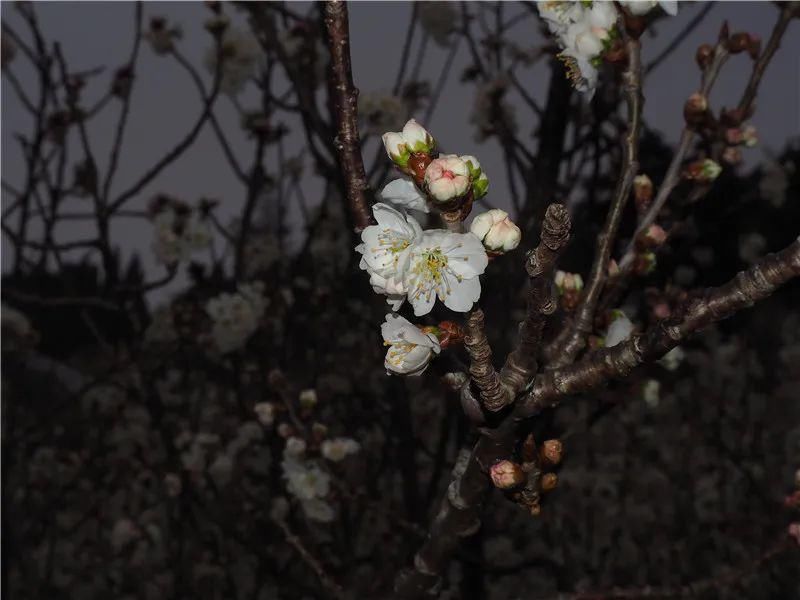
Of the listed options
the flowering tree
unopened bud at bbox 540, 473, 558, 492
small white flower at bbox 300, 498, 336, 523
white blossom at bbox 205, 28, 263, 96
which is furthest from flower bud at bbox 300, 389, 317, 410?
white blossom at bbox 205, 28, 263, 96

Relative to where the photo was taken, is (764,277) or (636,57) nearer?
(764,277)

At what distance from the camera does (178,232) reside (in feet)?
12.3

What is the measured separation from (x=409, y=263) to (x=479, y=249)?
88mm

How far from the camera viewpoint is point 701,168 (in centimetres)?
147

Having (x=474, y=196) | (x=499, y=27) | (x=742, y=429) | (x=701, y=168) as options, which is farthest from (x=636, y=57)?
(x=742, y=429)

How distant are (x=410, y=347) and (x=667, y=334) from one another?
280 millimetres

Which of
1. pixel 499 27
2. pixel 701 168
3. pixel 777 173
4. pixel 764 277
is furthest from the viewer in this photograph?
pixel 777 173

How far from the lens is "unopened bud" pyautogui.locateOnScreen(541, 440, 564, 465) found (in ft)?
3.39

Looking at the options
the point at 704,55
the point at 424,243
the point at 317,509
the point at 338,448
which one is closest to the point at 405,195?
the point at 424,243

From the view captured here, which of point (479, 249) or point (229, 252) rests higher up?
point (479, 249)

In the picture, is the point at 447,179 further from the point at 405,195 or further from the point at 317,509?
the point at 317,509

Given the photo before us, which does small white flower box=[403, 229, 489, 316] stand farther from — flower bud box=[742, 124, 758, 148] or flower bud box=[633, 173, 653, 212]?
flower bud box=[742, 124, 758, 148]

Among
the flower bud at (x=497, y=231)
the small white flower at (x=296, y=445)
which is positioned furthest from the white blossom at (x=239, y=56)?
the flower bud at (x=497, y=231)

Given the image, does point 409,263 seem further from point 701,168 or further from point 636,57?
point 701,168
